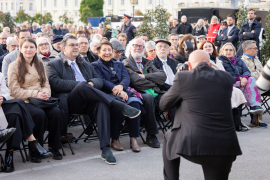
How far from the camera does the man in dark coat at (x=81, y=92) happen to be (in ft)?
16.0

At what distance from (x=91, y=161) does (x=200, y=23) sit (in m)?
12.6

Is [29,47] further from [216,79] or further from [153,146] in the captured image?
[216,79]

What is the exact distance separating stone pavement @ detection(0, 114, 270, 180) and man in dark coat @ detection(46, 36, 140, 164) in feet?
0.87

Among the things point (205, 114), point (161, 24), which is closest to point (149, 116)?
point (205, 114)

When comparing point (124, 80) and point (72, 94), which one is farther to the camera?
point (124, 80)

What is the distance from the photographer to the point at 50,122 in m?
4.86

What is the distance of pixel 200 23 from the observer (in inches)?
639

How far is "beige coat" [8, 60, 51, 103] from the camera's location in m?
4.86

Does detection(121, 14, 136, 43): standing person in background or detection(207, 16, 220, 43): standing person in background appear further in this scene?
detection(207, 16, 220, 43): standing person in background

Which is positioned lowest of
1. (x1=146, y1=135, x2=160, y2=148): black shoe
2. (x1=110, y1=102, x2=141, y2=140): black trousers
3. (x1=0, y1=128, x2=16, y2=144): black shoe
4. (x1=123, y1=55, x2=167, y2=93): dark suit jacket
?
(x1=146, y1=135, x2=160, y2=148): black shoe

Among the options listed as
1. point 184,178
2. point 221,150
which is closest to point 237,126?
point 184,178

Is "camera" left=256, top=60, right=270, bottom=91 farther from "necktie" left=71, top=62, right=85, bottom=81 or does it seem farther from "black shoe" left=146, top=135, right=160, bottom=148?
"necktie" left=71, top=62, right=85, bottom=81

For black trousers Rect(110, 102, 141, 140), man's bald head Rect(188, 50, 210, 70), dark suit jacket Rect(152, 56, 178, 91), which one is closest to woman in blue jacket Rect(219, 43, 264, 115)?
dark suit jacket Rect(152, 56, 178, 91)

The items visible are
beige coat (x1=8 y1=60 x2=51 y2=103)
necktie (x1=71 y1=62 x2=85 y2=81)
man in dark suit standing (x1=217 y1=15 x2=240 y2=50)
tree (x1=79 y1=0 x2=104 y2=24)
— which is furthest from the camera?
tree (x1=79 y1=0 x2=104 y2=24)
